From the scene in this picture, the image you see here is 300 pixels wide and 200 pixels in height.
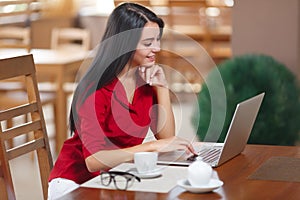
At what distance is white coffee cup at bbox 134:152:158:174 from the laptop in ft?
0.53

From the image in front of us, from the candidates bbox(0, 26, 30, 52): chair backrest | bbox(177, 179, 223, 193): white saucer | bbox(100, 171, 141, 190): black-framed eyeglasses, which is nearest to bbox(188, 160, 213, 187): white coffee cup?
bbox(177, 179, 223, 193): white saucer

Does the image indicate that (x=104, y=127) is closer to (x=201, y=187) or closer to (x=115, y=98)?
(x=115, y=98)

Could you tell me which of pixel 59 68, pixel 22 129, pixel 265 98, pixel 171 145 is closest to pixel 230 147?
pixel 171 145

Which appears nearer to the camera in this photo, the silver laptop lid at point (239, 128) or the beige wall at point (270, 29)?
the silver laptop lid at point (239, 128)

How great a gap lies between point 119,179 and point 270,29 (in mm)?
2269

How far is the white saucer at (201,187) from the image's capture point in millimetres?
1823

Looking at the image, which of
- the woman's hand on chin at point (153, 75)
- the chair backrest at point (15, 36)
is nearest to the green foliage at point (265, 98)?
the woman's hand on chin at point (153, 75)

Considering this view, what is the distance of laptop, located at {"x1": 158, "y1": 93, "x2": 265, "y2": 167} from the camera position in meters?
2.11

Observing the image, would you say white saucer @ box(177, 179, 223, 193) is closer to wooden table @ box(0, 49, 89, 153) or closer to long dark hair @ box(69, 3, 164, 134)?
long dark hair @ box(69, 3, 164, 134)

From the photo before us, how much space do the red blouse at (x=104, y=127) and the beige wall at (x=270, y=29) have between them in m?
1.68

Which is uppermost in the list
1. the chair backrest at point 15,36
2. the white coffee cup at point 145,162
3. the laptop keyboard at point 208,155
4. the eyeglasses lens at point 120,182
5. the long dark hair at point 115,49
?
the long dark hair at point 115,49

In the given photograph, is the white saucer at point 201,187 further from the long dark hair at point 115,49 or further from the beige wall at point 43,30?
the beige wall at point 43,30

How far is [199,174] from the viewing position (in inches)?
71.8

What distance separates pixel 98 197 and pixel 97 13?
588 cm
